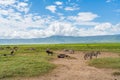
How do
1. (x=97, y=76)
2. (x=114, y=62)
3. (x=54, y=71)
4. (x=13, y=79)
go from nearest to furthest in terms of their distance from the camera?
(x=13, y=79) < (x=97, y=76) < (x=54, y=71) < (x=114, y=62)

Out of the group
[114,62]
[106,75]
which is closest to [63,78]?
[106,75]

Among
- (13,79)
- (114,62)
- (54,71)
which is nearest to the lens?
(13,79)

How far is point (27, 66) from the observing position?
2919 cm

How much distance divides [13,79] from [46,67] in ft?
19.0

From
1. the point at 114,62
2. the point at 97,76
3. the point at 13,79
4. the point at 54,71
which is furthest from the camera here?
the point at 114,62

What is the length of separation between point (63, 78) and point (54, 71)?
130 inches

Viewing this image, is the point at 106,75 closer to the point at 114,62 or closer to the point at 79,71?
the point at 79,71

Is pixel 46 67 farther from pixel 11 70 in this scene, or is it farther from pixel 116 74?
pixel 116 74

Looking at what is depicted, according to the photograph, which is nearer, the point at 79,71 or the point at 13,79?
the point at 13,79

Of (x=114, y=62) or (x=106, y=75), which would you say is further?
(x=114, y=62)

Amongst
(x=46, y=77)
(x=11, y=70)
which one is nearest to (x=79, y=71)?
(x=46, y=77)

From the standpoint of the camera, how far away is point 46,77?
2600 centimetres

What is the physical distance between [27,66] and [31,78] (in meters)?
4.01

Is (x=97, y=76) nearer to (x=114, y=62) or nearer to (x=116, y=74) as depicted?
(x=116, y=74)
